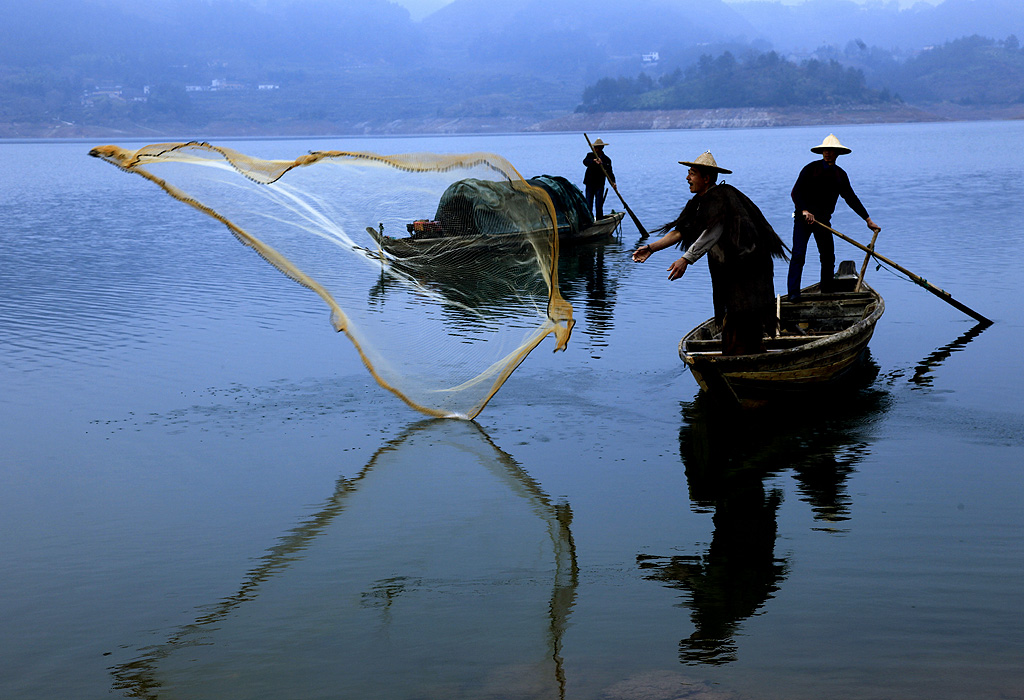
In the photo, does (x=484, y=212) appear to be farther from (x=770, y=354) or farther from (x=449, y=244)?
(x=770, y=354)

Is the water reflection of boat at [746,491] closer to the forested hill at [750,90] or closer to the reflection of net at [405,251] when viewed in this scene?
the reflection of net at [405,251]

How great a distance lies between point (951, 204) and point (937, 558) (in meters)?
24.8

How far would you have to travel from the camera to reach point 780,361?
8.47 metres

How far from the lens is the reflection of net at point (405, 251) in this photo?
6984 millimetres

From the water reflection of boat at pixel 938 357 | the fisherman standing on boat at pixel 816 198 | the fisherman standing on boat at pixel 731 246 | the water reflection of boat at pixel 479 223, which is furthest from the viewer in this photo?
the fisherman standing on boat at pixel 816 198

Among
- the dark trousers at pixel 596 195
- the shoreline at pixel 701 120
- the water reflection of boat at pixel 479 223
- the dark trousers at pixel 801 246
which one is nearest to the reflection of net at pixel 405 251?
the water reflection of boat at pixel 479 223

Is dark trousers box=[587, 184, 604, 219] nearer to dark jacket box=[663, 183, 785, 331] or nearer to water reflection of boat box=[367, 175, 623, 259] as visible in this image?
water reflection of boat box=[367, 175, 623, 259]

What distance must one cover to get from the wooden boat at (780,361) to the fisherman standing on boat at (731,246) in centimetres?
20

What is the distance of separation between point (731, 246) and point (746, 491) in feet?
6.38

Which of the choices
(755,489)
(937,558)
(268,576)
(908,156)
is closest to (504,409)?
(755,489)

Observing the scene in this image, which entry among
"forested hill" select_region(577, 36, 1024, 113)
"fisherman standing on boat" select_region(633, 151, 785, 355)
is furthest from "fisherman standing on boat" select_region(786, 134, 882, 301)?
"forested hill" select_region(577, 36, 1024, 113)

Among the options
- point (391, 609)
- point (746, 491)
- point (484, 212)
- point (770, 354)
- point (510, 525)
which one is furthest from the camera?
point (484, 212)

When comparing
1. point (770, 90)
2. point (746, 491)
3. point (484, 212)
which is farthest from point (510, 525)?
point (770, 90)

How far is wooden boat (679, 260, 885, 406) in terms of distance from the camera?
8320mm
